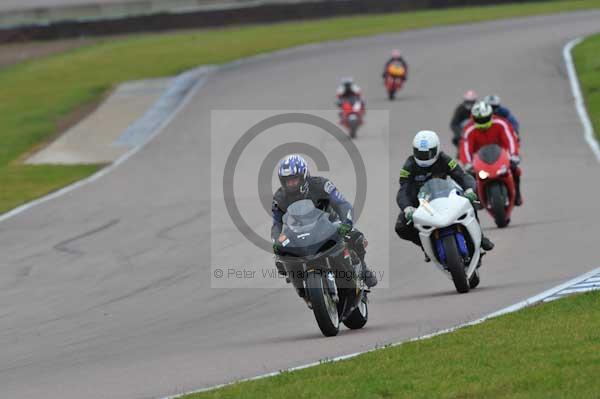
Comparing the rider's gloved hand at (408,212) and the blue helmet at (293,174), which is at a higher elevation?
the blue helmet at (293,174)

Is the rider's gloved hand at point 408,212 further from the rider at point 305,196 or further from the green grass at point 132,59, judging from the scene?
the green grass at point 132,59

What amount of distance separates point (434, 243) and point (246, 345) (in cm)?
261

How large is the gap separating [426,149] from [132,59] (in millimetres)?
33411

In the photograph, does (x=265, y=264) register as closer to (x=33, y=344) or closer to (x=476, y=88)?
(x=33, y=344)

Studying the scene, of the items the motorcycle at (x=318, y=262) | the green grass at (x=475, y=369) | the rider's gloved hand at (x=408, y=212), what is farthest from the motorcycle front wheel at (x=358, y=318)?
the green grass at (x=475, y=369)

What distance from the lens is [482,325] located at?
33.0 ft

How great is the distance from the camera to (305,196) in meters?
11.1

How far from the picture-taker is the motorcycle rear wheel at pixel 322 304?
34.2 ft

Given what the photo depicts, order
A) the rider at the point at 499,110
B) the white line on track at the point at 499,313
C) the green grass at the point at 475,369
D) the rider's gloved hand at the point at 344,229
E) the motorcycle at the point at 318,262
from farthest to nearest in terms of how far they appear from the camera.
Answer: the rider at the point at 499,110 < the rider's gloved hand at the point at 344,229 < the motorcycle at the point at 318,262 < the white line on track at the point at 499,313 < the green grass at the point at 475,369

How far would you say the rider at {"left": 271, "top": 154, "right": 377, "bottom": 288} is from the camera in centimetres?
1081

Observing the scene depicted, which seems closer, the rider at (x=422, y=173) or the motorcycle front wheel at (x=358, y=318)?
the motorcycle front wheel at (x=358, y=318)

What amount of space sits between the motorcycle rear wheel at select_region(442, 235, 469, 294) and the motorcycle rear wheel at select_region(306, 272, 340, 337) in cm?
173

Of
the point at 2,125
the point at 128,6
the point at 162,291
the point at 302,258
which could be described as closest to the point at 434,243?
the point at 302,258

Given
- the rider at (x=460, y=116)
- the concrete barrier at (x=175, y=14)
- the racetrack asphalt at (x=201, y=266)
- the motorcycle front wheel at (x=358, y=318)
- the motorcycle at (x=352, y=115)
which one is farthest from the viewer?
the concrete barrier at (x=175, y=14)
